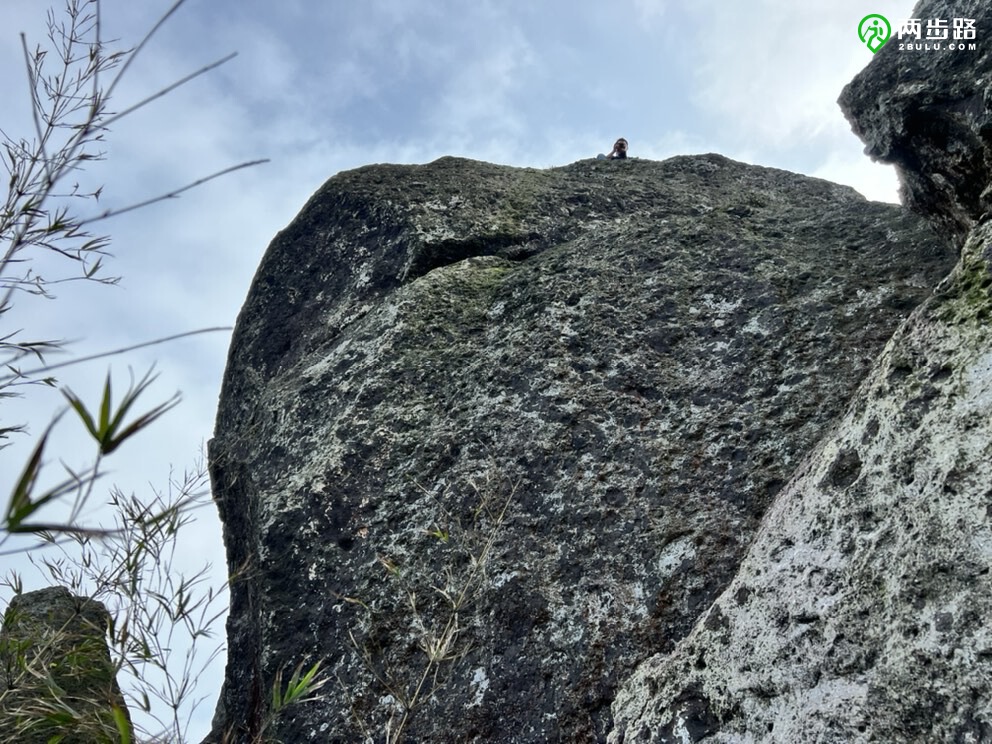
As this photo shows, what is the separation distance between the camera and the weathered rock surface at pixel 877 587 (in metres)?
2.31

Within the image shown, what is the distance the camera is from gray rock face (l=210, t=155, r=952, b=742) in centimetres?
369

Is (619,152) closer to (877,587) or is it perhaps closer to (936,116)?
(936,116)

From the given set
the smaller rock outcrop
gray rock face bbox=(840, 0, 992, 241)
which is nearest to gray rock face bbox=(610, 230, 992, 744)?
gray rock face bbox=(840, 0, 992, 241)

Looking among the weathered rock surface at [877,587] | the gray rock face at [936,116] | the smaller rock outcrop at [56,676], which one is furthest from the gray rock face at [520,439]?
the smaller rock outcrop at [56,676]

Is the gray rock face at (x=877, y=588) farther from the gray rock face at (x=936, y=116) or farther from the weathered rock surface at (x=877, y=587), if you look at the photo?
the gray rock face at (x=936, y=116)

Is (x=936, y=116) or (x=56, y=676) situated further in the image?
(x=56, y=676)

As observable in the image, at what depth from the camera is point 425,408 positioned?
466cm

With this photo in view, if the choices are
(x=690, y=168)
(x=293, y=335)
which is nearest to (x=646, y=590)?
(x=293, y=335)

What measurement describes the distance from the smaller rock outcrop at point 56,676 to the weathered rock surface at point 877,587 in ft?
4.97

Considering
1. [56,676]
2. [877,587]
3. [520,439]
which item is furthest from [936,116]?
[56,676]

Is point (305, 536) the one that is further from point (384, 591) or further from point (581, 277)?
point (581, 277)

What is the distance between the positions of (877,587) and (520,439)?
202 cm

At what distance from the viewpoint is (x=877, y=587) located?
8.22 feet

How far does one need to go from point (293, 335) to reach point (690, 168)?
9.58 feet
